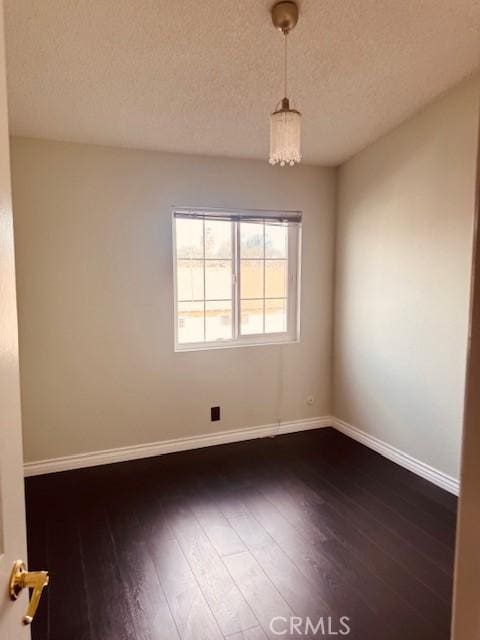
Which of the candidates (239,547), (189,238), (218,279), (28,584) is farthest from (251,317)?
(28,584)

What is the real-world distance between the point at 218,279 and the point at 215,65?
1599 millimetres

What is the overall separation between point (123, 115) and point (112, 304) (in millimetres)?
1265

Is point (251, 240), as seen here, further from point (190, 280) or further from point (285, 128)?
point (285, 128)

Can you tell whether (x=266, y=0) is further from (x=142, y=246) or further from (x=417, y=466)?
(x=417, y=466)

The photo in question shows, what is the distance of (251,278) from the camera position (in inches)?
139

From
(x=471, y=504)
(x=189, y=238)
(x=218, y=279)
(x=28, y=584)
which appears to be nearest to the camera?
(x=471, y=504)

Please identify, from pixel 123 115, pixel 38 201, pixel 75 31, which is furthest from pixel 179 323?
pixel 75 31

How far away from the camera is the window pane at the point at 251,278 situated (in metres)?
3.50

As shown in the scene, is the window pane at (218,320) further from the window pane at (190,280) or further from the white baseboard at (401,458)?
the white baseboard at (401,458)

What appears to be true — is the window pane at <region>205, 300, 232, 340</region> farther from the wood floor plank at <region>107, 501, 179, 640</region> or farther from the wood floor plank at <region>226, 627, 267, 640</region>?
the wood floor plank at <region>226, 627, 267, 640</region>

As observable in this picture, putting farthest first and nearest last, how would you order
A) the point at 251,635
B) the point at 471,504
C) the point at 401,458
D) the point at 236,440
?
the point at 236,440 → the point at 401,458 → the point at 251,635 → the point at 471,504

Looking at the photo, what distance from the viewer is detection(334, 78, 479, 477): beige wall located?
8.57 ft

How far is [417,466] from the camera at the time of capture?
2.97 meters

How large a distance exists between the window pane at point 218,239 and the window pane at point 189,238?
0.06 metres
